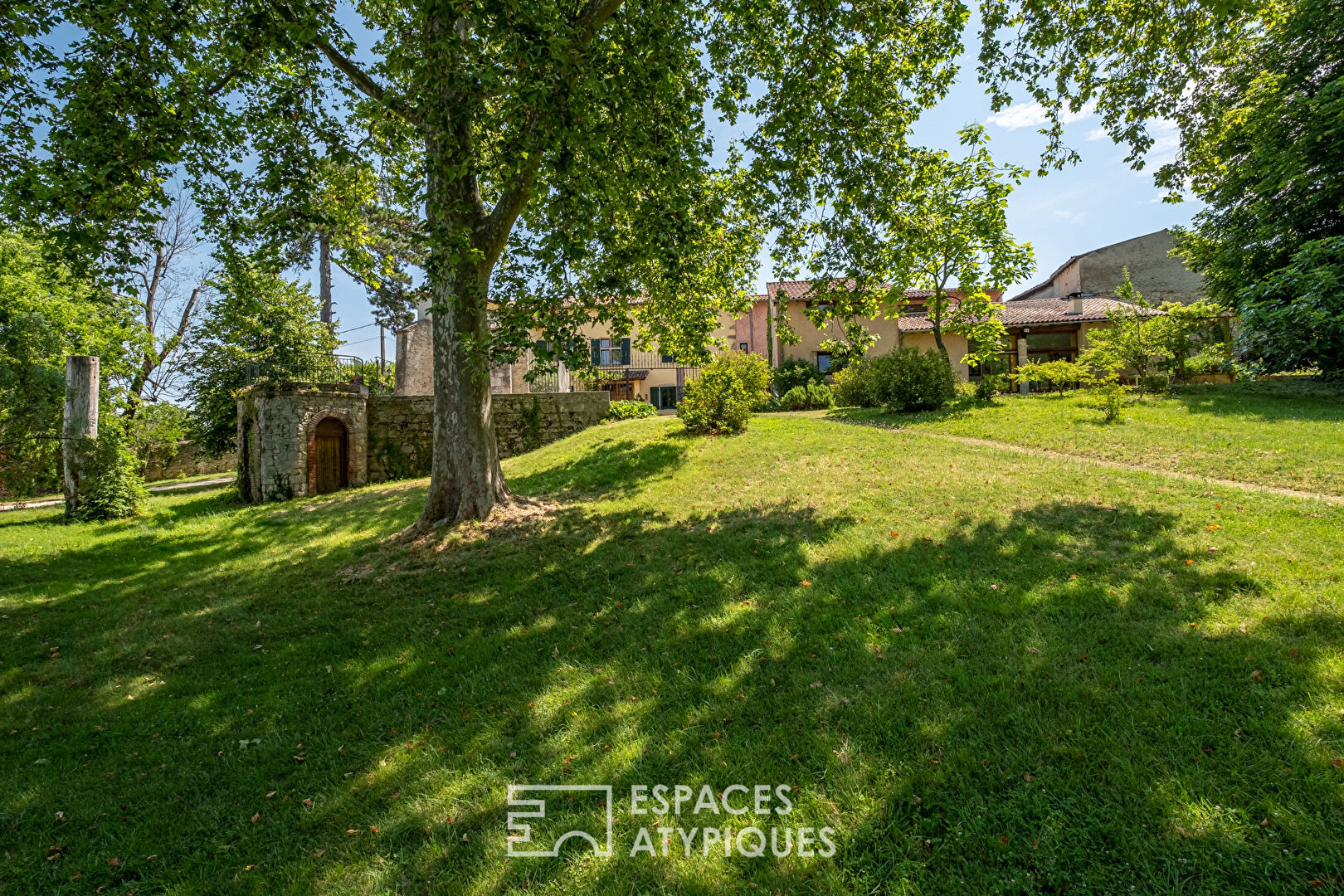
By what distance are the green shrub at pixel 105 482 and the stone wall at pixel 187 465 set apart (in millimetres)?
12134

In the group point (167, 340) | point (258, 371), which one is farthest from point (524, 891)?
point (167, 340)

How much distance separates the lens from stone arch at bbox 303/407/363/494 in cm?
1426

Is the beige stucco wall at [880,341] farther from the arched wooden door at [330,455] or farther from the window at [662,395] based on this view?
the arched wooden door at [330,455]

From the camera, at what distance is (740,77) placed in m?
7.95

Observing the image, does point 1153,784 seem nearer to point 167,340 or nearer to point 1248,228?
point 1248,228

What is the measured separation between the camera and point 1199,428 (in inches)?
412

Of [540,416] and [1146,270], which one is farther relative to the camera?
[1146,270]

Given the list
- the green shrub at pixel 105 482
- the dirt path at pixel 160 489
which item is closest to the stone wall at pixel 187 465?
the dirt path at pixel 160 489

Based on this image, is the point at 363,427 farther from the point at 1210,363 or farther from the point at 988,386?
the point at 1210,363

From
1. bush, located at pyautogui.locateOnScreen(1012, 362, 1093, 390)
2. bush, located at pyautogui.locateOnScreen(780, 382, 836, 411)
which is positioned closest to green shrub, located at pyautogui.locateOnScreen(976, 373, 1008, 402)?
bush, located at pyautogui.locateOnScreen(1012, 362, 1093, 390)

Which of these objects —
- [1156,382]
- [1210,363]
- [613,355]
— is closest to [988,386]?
[1156,382]

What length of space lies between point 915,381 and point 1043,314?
18855mm

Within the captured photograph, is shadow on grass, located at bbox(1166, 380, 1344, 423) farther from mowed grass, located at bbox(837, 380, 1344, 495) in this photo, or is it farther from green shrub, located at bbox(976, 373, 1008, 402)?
green shrub, located at bbox(976, 373, 1008, 402)

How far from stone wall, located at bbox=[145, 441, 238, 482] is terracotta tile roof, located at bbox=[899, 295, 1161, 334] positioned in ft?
112
